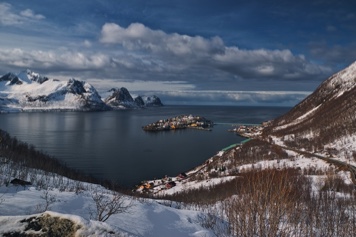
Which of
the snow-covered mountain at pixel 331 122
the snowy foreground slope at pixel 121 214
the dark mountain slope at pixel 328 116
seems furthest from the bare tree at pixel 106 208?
the dark mountain slope at pixel 328 116

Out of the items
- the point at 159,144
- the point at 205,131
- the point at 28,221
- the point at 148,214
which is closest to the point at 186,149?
the point at 159,144

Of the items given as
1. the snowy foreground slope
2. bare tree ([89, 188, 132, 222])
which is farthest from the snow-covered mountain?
bare tree ([89, 188, 132, 222])

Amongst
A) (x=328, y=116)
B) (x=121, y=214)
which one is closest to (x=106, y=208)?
(x=121, y=214)

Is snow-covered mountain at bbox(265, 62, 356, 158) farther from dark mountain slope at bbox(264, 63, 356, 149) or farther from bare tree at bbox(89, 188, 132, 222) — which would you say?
bare tree at bbox(89, 188, 132, 222)

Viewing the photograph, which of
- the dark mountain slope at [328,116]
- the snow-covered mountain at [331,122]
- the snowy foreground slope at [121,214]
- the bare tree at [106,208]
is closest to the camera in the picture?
the snowy foreground slope at [121,214]

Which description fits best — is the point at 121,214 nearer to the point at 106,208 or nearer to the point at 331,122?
the point at 106,208

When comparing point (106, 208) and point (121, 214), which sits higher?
point (106, 208)

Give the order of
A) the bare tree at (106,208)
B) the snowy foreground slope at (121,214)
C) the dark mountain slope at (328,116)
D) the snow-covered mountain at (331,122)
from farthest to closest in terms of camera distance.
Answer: the dark mountain slope at (328,116)
the snow-covered mountain at (331,122)
the bare tree at (106,208)
the snowy foreground slope at (121,214)

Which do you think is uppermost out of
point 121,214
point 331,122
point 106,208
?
point 331,122

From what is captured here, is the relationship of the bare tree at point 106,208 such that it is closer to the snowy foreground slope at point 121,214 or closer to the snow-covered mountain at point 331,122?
the snowy foreground slope at point 121,214

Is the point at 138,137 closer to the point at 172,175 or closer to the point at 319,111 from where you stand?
the point at 172,175

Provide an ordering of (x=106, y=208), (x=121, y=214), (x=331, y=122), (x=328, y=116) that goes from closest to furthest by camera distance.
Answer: (x=121, y=214), (x=106, y=208), (x=331, y=122), (x=328, y=116)
